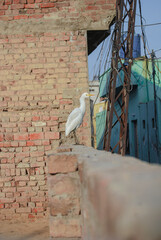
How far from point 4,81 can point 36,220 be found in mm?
2371

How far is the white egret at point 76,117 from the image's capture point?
5293mm

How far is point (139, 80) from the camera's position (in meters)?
16.1

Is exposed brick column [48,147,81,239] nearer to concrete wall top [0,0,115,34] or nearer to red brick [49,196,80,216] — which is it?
red brick [49,196,80,216]

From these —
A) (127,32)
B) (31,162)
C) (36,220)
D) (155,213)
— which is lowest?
(36,220)

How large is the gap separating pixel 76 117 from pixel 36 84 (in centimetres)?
106

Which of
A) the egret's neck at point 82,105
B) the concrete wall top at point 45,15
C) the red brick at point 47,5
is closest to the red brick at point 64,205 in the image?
the egret's neck at point 82,105

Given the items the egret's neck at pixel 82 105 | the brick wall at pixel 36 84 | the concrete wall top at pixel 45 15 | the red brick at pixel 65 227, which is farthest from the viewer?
the concrete wall top at pixel 45 15

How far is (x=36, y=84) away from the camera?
5.89 meters

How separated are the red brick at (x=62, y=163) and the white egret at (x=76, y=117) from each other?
276 cm

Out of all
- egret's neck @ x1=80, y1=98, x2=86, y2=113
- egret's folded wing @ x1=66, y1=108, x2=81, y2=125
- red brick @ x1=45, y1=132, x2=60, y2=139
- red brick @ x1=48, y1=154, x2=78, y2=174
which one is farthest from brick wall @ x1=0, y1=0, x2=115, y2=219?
red brick @ x1=48, y1=154, x2=78, y2=174

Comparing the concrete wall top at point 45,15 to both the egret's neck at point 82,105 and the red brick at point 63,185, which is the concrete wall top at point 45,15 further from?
the red brick at point 63,185

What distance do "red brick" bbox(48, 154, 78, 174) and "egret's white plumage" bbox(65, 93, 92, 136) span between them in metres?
2.76

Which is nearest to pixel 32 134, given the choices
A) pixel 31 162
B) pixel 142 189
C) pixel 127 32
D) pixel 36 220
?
pixel 31 162

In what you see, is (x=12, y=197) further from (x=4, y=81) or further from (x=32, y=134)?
(x=4, y=81)
